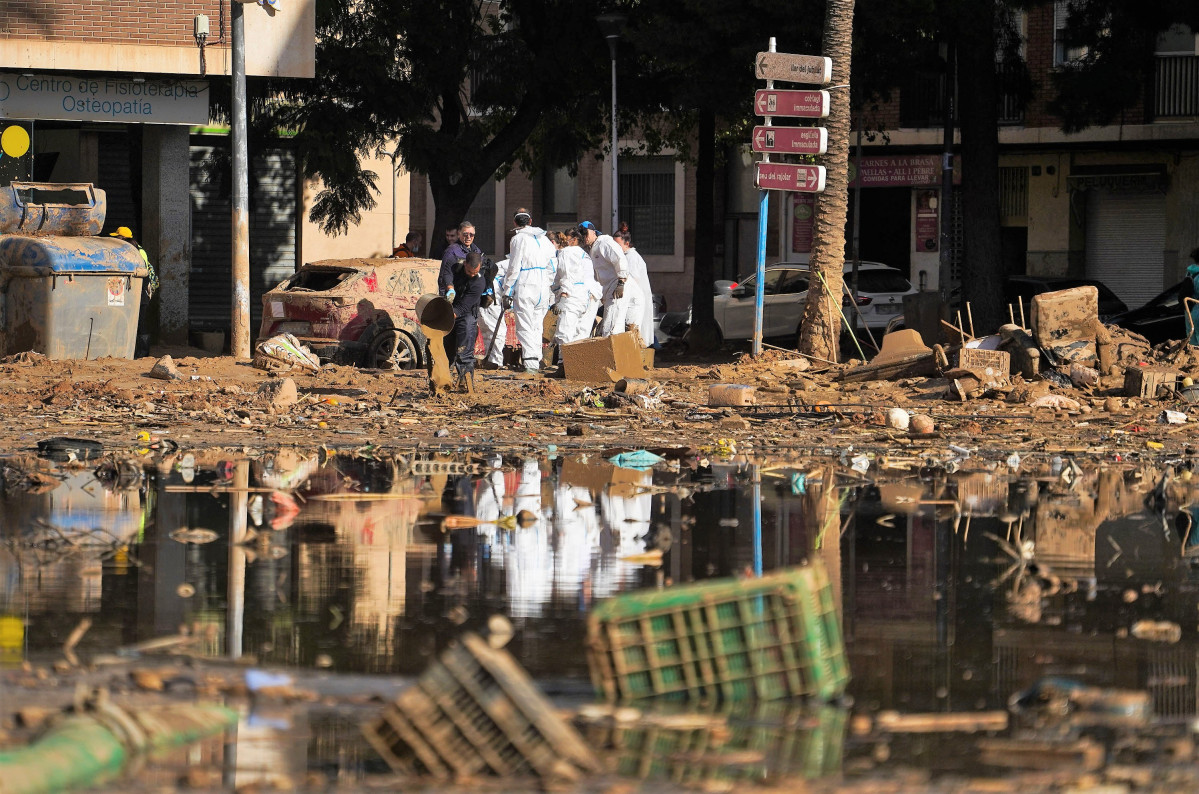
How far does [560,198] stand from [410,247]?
19410 millimetres

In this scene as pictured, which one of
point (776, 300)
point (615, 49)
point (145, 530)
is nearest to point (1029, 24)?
point (776, 300)

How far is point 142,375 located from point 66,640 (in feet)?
41.0

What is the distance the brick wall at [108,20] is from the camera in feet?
74.5

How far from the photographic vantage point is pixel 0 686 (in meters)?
5.30

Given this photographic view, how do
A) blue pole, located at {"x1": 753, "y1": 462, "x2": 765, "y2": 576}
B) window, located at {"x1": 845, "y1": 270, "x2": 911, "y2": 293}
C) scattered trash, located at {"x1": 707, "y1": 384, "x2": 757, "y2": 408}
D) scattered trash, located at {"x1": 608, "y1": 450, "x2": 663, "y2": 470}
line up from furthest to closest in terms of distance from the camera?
1. window, located at {"x1": 845, "y1": 270, "x2": 911, "y2": 293}
2. scattered trash, located at {"x1": 707, "y1": 384, "x2": 757, "y2": 408}
3. scattered trash, located at {"x1": 608, "y1": 450, "x2": 663, "y2": 470}
4. blue pole, located at {"x1": 753, "y1": 462, "x2": 765, "y2": 576}

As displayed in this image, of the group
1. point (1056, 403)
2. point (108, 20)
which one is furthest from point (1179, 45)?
point (1056, 403)

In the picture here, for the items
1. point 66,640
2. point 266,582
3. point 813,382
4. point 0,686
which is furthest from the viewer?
point 813,382

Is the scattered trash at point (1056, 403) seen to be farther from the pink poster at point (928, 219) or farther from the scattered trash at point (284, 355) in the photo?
the pink poster at point (928, 219)

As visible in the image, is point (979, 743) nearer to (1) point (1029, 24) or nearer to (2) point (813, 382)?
(2) point (813, 382)

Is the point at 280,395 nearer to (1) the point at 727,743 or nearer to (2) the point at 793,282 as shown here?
(1) the point at 727,743

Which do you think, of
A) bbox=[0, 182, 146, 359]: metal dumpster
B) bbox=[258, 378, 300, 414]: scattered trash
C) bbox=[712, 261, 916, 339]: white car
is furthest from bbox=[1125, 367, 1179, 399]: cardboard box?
bbox=[712, 261, 916, 339]: white car

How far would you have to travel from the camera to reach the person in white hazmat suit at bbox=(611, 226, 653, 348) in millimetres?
21422

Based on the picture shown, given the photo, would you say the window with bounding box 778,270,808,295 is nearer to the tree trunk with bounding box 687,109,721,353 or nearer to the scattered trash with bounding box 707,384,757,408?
the tree trunk with bounding box 687,109,721,353

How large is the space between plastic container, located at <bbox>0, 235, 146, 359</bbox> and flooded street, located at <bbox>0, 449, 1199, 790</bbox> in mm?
7431
